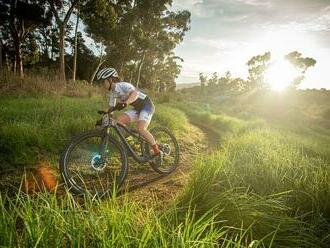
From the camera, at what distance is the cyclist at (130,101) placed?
586 cm

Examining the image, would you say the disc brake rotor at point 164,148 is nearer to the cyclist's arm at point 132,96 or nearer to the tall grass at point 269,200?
the cyclist's arm at point 132,96

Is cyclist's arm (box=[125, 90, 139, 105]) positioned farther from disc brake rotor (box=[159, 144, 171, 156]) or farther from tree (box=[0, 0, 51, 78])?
tree (box=[0, 0, 51, 78])

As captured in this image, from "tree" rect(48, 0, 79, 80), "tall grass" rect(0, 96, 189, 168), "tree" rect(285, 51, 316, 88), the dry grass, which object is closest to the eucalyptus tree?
"tree" rect(48, 0, 79, 80)

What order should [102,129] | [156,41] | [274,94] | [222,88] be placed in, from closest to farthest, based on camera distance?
[102,129], [156,41], [274,94], [222,88]

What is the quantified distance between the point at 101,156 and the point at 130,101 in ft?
4.09

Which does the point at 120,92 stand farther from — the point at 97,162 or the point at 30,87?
the point at 30,87

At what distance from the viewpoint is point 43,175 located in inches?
214

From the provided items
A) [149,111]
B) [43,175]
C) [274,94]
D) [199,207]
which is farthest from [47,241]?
[274,94]

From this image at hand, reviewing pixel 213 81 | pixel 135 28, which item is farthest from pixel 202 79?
pixel 135 28

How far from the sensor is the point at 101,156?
5359 mm

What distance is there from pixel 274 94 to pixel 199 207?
55.0 m

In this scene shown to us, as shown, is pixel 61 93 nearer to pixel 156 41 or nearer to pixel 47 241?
pixel 47 241

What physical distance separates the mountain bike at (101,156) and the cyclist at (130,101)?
163 mm

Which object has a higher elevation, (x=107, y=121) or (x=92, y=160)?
(x=107, y=121)
